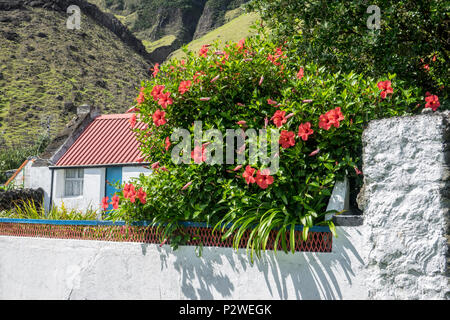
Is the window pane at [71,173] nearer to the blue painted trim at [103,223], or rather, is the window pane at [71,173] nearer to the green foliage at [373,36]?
the blue painted trim at [103,223]

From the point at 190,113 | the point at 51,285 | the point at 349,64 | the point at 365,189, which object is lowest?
the point at 51,285

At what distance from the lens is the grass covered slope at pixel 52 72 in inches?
1537

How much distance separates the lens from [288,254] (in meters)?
3.68

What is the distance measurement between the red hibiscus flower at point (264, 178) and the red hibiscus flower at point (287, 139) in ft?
1.03

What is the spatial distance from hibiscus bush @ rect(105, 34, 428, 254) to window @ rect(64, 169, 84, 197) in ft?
45.0

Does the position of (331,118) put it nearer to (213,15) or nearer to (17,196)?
(17,196)

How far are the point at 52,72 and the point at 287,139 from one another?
161 ft

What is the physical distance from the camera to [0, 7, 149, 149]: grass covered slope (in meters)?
39.0

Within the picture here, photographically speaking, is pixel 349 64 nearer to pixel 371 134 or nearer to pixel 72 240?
pixel 371 134

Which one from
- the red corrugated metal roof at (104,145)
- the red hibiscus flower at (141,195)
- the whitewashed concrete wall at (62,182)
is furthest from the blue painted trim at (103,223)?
the red corrugated metal roof at (104,145)

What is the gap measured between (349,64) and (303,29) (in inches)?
37.6

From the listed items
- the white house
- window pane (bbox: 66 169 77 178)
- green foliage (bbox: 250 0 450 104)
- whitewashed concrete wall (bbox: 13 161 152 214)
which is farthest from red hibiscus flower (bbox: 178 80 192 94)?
window pane (bbox: 66 169 77 178)

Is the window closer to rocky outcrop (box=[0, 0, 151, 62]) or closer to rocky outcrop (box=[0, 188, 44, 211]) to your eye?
rocky outcrop (box=[0, 188, 44, 211])

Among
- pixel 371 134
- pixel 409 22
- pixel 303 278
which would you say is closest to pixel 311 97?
pixel 371 134
